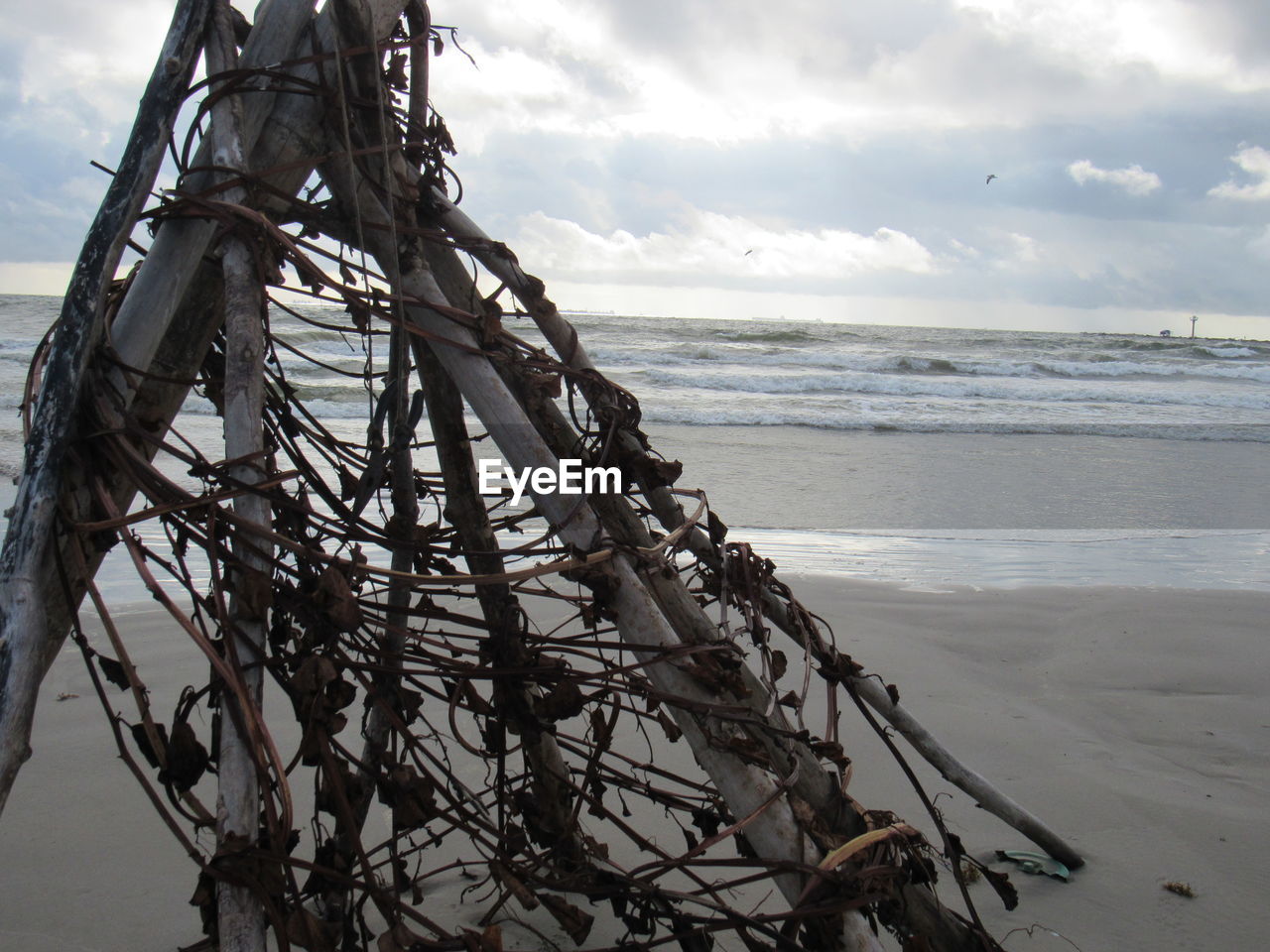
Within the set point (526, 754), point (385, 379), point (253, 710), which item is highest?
point (385, 379)

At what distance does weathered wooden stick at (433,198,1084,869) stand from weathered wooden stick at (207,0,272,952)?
0.40 meters

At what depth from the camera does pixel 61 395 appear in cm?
139

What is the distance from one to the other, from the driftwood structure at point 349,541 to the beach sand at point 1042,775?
821mm

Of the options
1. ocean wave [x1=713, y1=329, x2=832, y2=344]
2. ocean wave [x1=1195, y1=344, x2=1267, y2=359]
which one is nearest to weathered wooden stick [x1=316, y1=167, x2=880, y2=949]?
ocean wave [x1=713, y1=329, x2=832, y2=344]

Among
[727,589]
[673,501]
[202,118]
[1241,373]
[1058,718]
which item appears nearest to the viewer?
[202,118]

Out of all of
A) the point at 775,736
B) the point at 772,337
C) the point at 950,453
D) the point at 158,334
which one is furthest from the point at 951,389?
the point at 158,334

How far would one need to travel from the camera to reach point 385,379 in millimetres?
1713

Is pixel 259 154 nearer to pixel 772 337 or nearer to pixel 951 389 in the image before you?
pixel 951 389

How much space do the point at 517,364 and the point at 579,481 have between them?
9.0 inches

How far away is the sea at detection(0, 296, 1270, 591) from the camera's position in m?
6.61

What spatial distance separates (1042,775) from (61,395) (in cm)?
292

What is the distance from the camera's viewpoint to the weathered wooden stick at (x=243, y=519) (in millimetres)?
1284

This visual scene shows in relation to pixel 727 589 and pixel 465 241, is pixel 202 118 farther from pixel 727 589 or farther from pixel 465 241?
pixel 727 589

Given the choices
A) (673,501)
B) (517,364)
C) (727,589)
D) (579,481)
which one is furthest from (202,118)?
(727,589)
